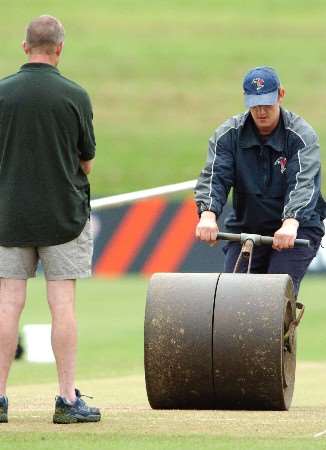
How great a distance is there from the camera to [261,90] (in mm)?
7719

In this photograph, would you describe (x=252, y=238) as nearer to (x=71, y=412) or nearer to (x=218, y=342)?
(x=218, y=342)

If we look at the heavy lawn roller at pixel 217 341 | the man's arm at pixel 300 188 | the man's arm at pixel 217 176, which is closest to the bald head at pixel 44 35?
the heavy lawn roller at pixel 217 341

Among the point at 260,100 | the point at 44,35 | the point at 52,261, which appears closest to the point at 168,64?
the point at 260,100

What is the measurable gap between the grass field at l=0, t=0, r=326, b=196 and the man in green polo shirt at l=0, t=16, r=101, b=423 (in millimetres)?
17966

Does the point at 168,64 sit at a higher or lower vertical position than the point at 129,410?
lower

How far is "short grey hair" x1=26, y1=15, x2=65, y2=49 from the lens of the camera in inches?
265

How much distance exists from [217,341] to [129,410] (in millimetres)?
646

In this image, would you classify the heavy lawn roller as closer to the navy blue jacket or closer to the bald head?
the navy blue jacket

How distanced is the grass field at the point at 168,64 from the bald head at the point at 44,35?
58.9 ft

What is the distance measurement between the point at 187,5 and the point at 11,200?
30911 mm

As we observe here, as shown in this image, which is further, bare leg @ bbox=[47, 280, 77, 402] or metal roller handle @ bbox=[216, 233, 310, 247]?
metal roller handle @ bbox=[216, 233, 310, 247]

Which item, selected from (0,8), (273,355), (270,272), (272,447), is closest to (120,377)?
(270,272)

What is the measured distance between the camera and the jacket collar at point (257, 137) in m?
7.84

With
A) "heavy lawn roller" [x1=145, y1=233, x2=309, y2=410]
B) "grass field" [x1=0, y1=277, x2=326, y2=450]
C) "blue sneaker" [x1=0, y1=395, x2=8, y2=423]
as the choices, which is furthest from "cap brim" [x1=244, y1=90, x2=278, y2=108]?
"blue sneaker" [x1=0, y1=395, x2=8, y2=423]
